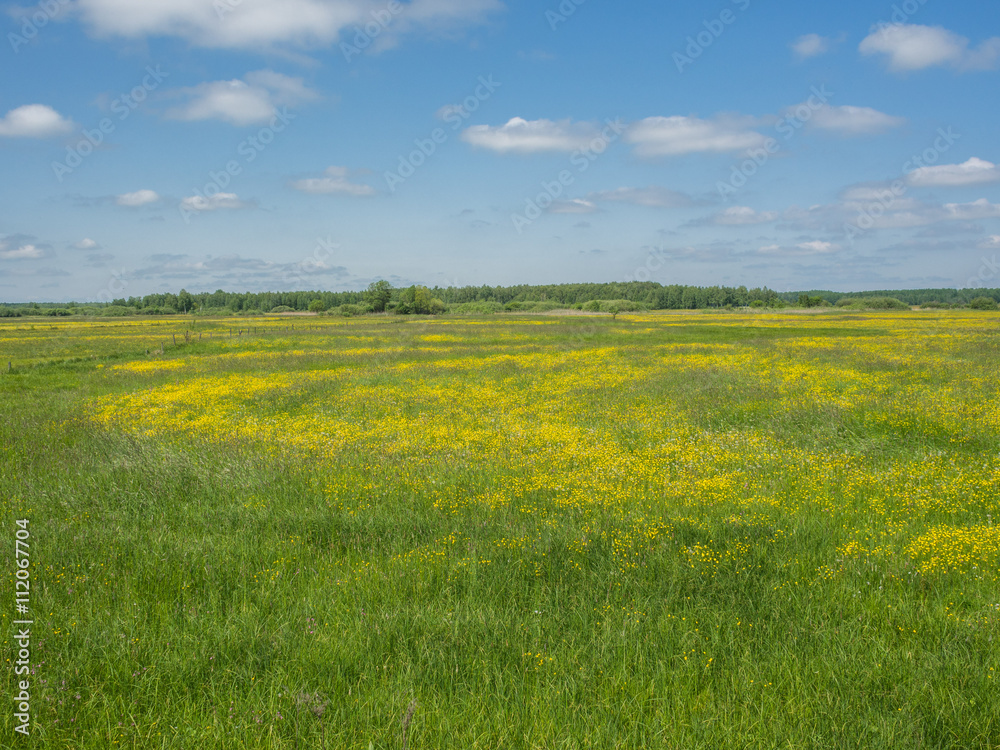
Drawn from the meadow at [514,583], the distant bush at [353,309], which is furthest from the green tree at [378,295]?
the meadow at [514,583]

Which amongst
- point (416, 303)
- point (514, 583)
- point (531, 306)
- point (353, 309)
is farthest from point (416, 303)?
point (514, 583)

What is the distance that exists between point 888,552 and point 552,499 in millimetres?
4191

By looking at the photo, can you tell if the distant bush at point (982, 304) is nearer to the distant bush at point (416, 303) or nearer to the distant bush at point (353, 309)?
the distant bush at point (416, 303)

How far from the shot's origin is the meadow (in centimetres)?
363

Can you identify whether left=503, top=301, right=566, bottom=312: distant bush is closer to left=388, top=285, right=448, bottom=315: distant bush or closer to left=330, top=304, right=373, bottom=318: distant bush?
left=388, top=285, right=448, bottom=315: distant bush

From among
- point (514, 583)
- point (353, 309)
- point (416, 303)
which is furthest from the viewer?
point (416, 303)

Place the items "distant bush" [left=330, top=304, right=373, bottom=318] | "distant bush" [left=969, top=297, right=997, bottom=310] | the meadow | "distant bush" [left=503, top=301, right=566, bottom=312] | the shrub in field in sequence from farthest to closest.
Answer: "distant bush" [left=503, top=301, right=566, bottom=312]
the shrub in field
"distant bush" [left=330, top=304, right=373, bottom=318]
"distant bush" [left=969, top=297, right=997, bottom=310]
the meadow

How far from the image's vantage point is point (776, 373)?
21594mm

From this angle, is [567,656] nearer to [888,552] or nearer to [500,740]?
[500,740]

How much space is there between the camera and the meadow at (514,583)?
11.9 feet

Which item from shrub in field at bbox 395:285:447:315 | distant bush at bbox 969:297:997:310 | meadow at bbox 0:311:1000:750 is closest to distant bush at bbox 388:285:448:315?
shrub in field at bbox 395:285:447:315

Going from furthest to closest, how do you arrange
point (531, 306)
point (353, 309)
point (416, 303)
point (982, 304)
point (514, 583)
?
point (531, 306) < point (416, 303) < point (353, 309) < point (982, 304) < point (514, 583)

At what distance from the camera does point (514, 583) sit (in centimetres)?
539

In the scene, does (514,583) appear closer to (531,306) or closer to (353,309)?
(353,309)
